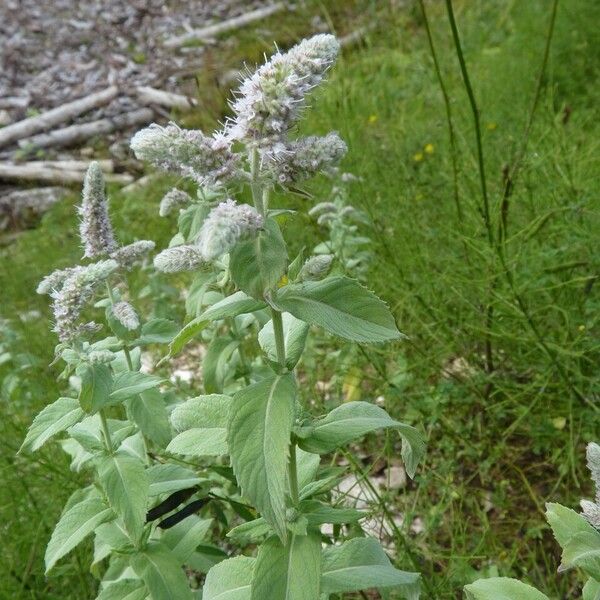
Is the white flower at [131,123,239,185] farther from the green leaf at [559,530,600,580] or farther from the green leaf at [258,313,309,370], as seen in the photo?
the green leaf at [559,530,600,580]

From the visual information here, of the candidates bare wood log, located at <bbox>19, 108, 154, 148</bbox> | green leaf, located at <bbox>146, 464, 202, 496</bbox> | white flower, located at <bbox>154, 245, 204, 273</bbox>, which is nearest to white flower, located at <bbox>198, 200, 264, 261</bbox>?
white flower, located at <bbox>154, 245, 204, 273</bbox>

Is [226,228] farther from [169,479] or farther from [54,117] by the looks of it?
[54,117]

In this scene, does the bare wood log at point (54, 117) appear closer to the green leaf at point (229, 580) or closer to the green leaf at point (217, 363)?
the green leaf at point (217, 363)

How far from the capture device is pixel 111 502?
6.10 feet

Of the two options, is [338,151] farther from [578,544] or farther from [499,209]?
[499,209]

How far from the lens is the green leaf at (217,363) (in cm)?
248

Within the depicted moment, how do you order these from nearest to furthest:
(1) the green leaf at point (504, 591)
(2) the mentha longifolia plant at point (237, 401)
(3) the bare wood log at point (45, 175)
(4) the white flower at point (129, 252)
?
(2) the mentha longifolia plant at point (237, 401), (1) the green leaf at point (504, 591), (4) the white flower at point (129, 252), (3) the bare wood log at point (45, 175)

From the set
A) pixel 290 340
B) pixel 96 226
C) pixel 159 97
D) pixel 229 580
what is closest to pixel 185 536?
pixel 229 580

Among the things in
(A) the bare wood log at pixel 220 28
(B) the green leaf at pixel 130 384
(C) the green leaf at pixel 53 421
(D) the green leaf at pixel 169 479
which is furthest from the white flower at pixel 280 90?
(A) the bare wood log at pixel 220 28

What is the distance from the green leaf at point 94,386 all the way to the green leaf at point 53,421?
0.09m

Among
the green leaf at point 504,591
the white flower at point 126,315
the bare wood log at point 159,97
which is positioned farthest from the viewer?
the bare wood log at point 159,97

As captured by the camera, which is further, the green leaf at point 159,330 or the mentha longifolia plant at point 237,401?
the green leaf at point 159,330

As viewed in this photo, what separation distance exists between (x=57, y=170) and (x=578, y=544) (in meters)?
6.48

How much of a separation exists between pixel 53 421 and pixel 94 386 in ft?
0.61
